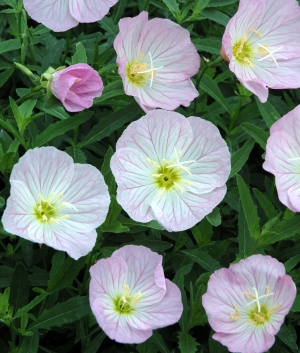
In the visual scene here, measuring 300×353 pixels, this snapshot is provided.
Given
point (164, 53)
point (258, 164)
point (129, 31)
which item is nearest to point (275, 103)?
point (258, 164)

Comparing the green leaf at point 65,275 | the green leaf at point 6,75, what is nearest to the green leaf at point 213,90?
the green leaf at point 6,75

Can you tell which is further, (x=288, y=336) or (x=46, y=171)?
(x=288, y=336)

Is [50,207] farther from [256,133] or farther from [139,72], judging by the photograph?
[256,133]

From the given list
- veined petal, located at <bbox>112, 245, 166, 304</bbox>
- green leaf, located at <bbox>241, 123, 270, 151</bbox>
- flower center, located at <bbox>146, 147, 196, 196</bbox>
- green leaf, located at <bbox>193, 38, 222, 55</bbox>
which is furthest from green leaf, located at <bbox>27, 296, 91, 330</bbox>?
green leaf, located at <bbox>193, 38, 222, 55</bbox>

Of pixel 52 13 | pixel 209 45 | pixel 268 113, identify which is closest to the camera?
pixel 52 13

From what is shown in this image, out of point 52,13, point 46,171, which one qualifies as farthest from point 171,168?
point 52,13

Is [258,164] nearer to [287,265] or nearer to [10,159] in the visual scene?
[287,265]

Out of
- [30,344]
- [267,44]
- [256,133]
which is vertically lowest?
[30,344]

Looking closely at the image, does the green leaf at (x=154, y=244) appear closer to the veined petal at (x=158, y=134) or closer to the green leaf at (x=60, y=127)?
the veined petal at (x=158, y=134)
